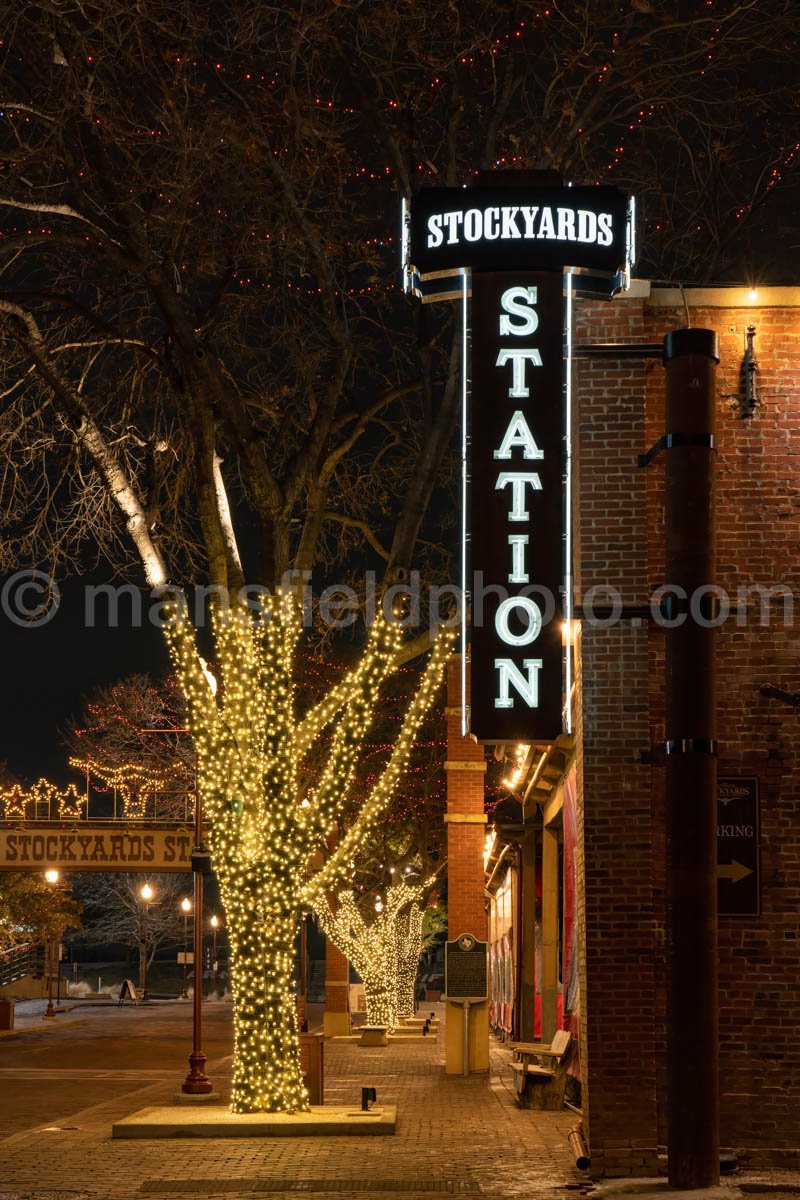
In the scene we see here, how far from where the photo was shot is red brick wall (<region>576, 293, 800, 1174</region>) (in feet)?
40.9

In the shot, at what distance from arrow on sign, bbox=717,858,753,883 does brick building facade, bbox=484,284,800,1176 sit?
21 centimetres

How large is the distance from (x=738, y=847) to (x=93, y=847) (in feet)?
103

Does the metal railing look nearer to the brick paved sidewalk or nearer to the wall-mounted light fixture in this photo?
the brick paved sidewalk

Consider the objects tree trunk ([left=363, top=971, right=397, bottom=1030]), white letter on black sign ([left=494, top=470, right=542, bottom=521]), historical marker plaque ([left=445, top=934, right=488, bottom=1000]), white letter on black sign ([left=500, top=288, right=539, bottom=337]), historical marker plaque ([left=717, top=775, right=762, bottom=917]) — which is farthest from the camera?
tree trunk ([left=363, top=971, right=397, bottom=1030])

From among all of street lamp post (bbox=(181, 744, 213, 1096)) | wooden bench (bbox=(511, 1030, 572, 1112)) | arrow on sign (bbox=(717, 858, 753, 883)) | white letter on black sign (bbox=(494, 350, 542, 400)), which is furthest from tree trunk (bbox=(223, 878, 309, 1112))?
white letter on black sign (bbox=(494, 350, 542, 400))

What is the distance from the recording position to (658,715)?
13031 mm

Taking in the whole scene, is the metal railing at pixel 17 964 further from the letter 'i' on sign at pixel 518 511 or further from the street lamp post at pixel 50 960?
the letter 'i' on sign at pixel 518 511

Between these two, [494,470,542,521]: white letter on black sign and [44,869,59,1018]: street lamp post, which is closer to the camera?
[494,470,542,521]: white letter on black sign

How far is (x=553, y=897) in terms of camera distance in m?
23.2

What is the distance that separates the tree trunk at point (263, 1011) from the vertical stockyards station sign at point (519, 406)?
508cm

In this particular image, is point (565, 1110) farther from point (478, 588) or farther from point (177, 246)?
point (177, 246)

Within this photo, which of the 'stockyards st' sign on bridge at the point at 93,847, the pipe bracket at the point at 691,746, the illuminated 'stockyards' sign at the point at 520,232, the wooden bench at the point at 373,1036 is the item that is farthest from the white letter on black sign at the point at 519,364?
the 'stockyards st' sign on bridge at the point at 93,847

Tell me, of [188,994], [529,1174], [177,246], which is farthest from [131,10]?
[188,994]

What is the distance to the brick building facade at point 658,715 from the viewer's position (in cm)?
1246
